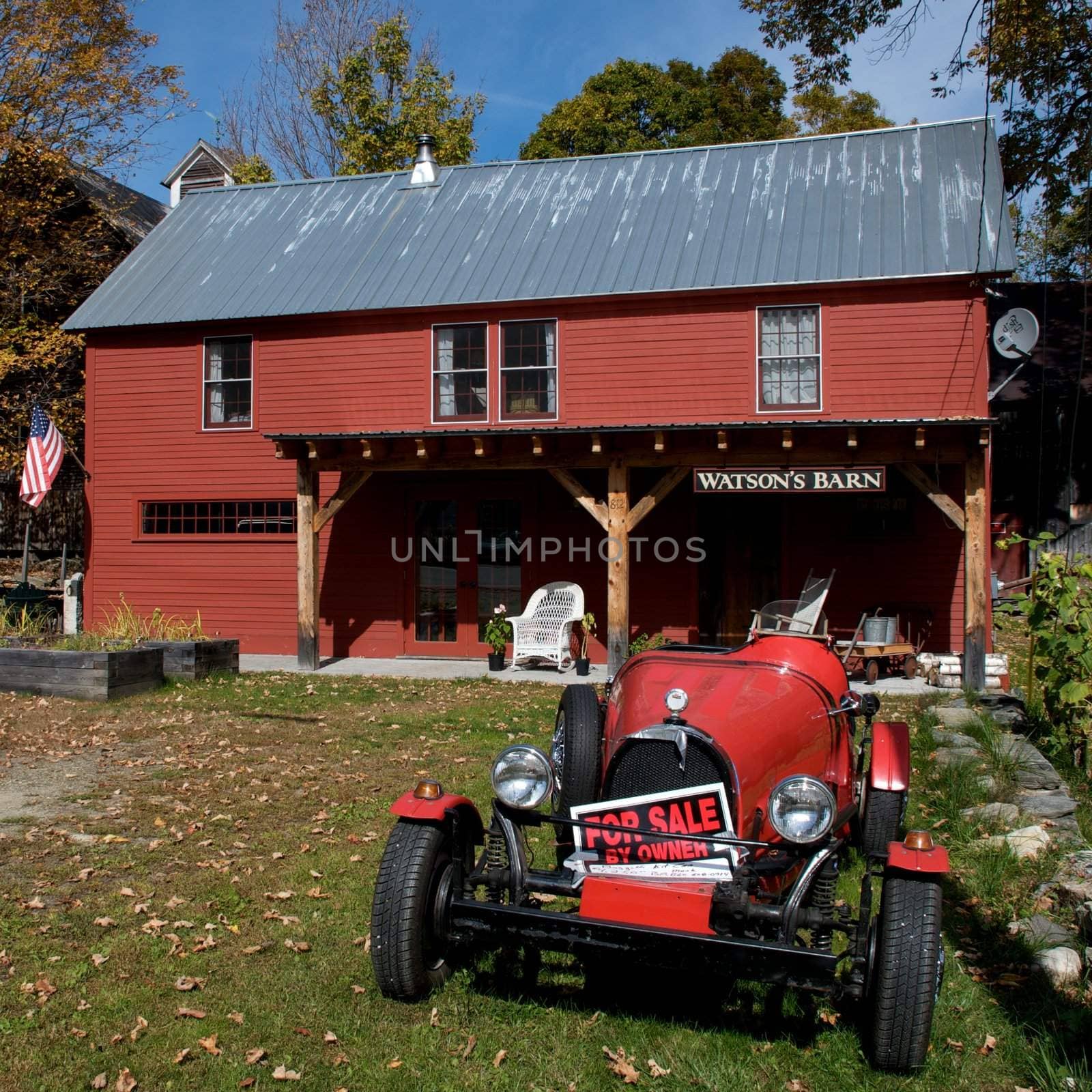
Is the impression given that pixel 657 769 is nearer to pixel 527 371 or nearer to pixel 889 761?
pixel 889 761

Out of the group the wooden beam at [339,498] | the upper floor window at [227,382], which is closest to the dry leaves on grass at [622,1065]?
the wooden beam at [339,498]

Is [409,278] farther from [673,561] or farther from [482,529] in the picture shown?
[673,561]

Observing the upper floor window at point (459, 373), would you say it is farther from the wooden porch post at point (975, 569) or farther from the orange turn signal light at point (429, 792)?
the orange turn signal light at point (429, 792)

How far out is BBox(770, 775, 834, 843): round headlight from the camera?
3.58 meters

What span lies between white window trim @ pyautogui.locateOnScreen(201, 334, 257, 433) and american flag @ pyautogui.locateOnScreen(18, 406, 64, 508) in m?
2.27

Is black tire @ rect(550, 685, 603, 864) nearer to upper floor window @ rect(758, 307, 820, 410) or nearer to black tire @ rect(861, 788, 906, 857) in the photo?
black tire @ rect(861, 788, 906, 857)

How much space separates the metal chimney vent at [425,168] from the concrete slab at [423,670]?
8.17 metres

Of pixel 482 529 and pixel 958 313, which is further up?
pixel 958 313

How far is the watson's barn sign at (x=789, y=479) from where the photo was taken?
1173cm

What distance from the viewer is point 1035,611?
771cm

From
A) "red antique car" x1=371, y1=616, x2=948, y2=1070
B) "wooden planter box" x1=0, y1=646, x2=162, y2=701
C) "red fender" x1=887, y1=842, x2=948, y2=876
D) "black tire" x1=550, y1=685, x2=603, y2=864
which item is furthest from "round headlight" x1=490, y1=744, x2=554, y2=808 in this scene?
"wooden planter box" x1=0, y1=646, x2=162, y2=701

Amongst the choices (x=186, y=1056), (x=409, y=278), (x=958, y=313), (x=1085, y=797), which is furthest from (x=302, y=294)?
(x=186, y=1056)

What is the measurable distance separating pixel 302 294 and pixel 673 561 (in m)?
6.84

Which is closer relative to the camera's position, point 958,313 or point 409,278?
point 958,313
